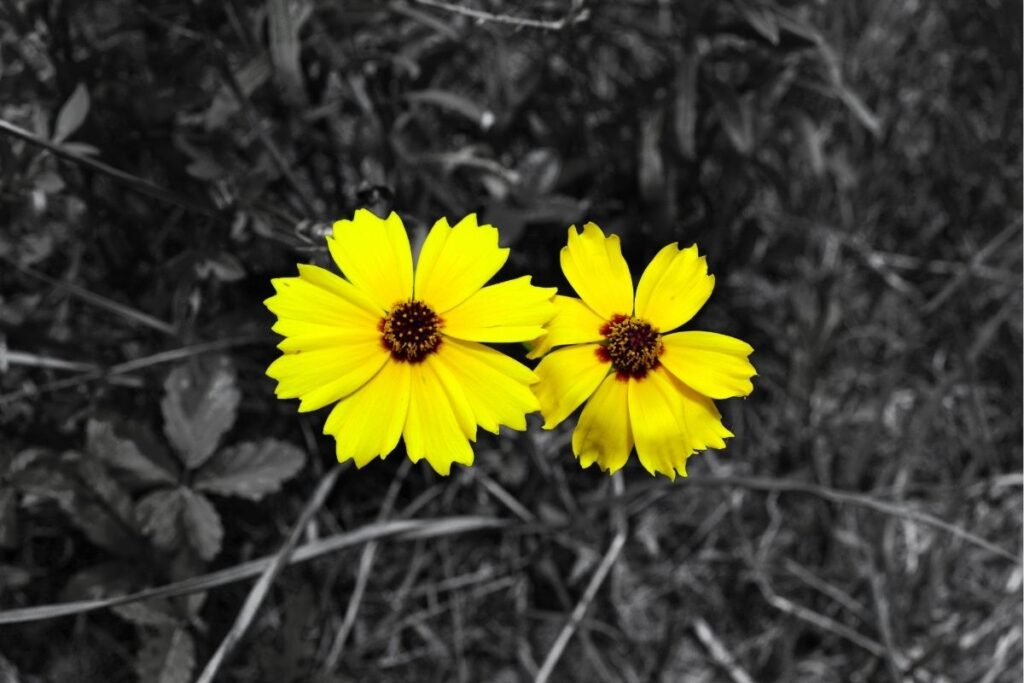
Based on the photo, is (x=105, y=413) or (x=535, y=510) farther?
(x=535, y=510)

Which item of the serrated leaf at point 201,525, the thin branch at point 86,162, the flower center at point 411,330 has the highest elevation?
the thin branch at point 86,162

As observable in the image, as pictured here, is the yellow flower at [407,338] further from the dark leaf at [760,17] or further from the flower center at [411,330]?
the dark leaf at [760,17]

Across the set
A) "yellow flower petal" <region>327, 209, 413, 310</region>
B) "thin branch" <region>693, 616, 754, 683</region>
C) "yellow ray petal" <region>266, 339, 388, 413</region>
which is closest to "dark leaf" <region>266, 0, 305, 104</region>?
"yellow flower petal" <region>327, 209, 413, 310</region>

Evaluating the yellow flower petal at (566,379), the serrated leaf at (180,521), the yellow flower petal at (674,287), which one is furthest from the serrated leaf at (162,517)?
the yellow flower petal at (674,287)

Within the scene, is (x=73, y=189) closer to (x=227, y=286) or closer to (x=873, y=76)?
(x=227, y=286)

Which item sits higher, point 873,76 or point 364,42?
point 873,76

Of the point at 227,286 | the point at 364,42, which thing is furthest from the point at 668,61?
the point at 227,286
